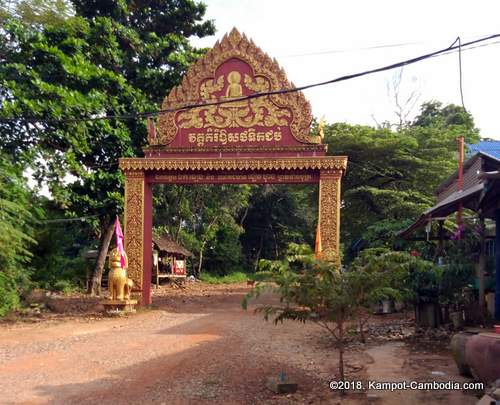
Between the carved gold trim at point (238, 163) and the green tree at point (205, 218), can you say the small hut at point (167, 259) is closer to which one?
the green tree at point (205, 218)

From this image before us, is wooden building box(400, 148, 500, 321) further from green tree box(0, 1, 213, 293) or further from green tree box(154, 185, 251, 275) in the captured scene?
green tree box(154, 185, 251, 275)

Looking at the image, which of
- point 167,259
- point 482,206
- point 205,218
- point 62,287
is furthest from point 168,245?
point 482,206

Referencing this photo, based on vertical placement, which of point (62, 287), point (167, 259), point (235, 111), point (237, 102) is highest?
point (237, 102)

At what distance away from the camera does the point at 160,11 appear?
64.3 feet

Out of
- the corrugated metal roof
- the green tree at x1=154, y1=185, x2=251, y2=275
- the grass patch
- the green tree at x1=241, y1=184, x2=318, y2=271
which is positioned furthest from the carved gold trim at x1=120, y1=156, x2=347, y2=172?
the green tree at x1=241, y1=184, x2=318, y2=271

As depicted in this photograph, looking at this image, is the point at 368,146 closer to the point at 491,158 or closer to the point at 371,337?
the point at 371,337

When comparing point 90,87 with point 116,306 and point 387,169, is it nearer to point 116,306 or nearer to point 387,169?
point 116,306

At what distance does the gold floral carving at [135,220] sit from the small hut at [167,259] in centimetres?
1238

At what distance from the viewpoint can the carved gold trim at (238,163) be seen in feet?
46.8

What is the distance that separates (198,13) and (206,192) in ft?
37.0

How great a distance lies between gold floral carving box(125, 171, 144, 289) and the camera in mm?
14562

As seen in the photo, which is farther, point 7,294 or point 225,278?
point 225,278

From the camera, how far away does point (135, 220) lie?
48.3ft

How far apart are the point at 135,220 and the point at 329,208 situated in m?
5.49
